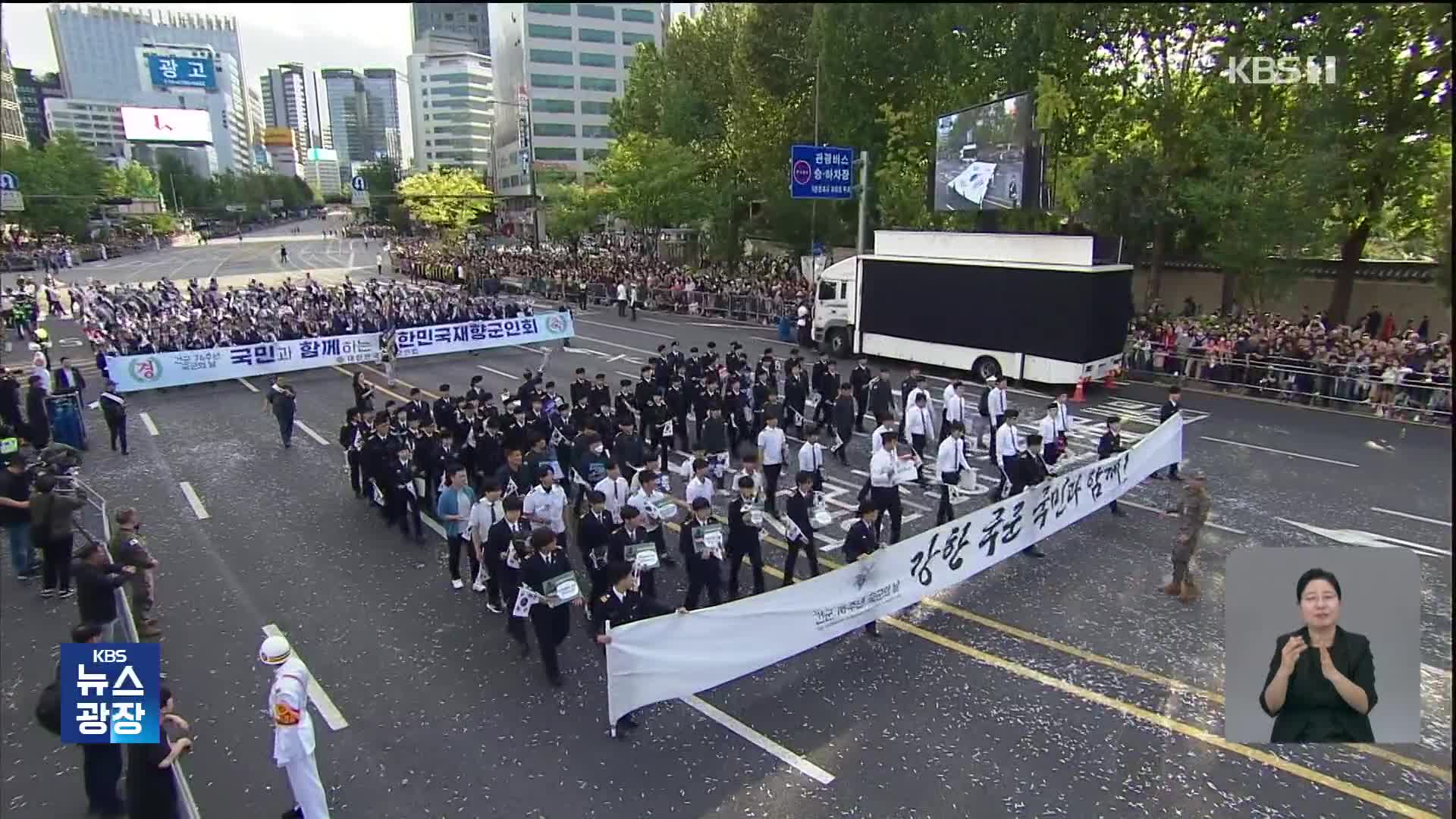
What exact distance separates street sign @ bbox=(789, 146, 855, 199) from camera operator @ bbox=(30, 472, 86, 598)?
22463 mm

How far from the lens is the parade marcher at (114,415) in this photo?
15.9 metres

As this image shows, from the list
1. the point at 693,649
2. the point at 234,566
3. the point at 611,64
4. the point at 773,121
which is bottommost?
the point at 234,566

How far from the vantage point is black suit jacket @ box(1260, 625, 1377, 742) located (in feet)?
10.0

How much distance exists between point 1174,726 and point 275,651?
722 centimetres

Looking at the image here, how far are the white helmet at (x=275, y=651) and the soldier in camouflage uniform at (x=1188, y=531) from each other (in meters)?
8.80

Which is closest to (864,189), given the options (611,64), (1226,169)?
(1226,169)

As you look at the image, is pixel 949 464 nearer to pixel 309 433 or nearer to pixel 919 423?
pixel 919 423

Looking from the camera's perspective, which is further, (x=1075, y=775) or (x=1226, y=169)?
(x=1226, y=169)

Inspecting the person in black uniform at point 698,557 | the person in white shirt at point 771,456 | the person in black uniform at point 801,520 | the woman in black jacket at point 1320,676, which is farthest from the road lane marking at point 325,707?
the woman in black jacket at point 1320,676

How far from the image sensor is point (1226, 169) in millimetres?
23359

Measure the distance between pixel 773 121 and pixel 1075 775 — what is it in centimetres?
3554

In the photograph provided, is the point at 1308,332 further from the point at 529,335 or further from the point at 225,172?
the point at 225,172

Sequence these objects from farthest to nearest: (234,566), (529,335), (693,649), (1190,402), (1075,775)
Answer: (529,335)
(1190,402)
(234,566)
(693,649)
(1075,775)

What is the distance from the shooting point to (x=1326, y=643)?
3.05 meters
